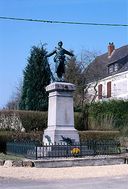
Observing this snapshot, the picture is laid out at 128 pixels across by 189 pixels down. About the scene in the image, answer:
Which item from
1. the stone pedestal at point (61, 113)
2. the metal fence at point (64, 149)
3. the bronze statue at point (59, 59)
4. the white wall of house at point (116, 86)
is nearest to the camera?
the metal fence at point (64, 149)

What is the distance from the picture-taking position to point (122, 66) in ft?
172

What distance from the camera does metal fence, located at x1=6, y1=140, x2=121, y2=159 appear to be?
16578mm

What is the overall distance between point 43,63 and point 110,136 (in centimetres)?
1019

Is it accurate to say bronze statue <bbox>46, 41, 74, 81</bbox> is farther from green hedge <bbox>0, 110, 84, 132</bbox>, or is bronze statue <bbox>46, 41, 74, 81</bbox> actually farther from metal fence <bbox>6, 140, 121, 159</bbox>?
green hedge <bbox>0, 110, 84, 132</bbox>

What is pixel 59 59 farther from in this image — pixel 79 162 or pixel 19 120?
pixel 19 120

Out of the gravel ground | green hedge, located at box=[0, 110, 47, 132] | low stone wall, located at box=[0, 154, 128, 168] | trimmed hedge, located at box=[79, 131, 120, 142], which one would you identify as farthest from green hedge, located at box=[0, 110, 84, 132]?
the gravel ground

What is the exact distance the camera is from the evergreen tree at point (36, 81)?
104 feet

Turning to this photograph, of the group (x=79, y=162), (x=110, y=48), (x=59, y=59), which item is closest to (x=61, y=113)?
(x=59, y=59)

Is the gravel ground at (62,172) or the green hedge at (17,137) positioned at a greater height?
the green hedge at (17,137)

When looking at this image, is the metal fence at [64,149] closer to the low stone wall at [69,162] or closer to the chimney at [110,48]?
the low stone wall at [69,162]

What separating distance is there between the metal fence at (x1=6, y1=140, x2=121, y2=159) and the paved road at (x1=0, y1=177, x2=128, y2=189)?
3771 millimetres

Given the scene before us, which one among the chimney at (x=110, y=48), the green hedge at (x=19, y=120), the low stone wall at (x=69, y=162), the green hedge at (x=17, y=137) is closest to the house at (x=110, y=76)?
the chimney at (x=110, y=48)

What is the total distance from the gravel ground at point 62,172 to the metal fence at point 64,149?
5.06 feet

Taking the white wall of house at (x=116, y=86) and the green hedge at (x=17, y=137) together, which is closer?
the green hedge at (x=17, y=137)
